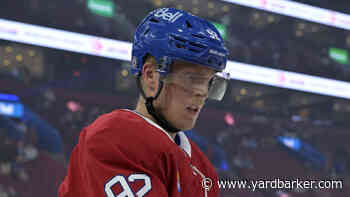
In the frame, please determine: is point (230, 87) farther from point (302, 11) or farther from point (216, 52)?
point (216, 52)

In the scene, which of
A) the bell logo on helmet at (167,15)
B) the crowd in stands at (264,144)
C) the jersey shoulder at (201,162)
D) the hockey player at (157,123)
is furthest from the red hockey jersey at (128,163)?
the crowd in stands at (264,144)

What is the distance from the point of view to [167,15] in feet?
2.81

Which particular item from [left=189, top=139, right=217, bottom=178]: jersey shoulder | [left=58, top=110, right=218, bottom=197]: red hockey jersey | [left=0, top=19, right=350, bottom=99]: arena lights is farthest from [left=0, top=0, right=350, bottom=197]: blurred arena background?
[left=58, top=110, right=218, bottom=197]: red hockey jersey

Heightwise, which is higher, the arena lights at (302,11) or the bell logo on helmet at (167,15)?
the arena lights at (302,11)

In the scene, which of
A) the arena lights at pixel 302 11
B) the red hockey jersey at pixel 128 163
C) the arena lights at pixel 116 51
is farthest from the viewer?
the arena lights at pixel 302 11

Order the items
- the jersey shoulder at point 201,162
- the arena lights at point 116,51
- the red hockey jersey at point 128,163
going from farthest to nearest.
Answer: the arena lights at point 116,51
the jersey shoulder at point 201,162
the red hockey jersey at point 128,163

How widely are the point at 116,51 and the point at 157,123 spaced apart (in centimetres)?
573

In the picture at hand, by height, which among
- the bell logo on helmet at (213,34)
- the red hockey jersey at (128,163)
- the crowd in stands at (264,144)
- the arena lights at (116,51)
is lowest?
the crowd in stands at (264,144)

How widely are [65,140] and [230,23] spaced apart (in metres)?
A: 3.81

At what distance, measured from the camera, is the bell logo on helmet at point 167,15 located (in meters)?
0.84

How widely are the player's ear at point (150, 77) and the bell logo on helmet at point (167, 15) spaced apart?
11cm

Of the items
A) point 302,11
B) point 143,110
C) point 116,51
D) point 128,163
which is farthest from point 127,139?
point 302,11

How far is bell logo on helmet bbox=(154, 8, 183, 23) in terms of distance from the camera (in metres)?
0.84

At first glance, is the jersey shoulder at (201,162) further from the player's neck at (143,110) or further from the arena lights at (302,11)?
the arena lights at (302,11)
